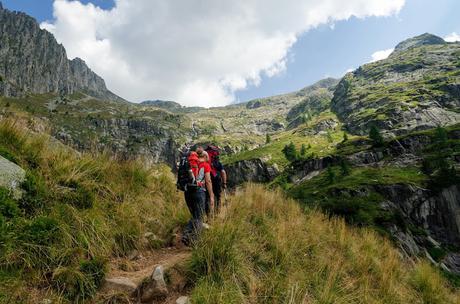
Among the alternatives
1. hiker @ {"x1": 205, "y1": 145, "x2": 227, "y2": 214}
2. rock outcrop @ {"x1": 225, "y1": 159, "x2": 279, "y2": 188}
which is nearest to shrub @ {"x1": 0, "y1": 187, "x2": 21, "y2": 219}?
hiker @ {"x1": 205, "y1": 145, "x2": 227, "y2": 214}

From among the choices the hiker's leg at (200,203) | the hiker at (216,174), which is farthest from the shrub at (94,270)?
the hiker at (216,174)

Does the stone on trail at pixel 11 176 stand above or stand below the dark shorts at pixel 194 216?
above

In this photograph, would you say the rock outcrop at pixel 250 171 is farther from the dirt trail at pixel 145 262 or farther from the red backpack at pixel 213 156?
the dirt trail at pixel 145 262

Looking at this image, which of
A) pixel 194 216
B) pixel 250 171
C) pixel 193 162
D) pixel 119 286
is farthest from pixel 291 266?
pixel 250 171

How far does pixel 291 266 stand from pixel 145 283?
2.73 meters

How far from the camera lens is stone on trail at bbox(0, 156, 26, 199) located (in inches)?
219

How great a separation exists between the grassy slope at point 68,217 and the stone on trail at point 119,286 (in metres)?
0.17

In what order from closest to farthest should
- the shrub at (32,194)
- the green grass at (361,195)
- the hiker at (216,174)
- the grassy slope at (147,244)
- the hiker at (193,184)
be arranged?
the grassy slope at (147,244) → the shrub at (32,194) → the hiker at (193,184) → the hiker at (216,174) → the green grass at (361,195)

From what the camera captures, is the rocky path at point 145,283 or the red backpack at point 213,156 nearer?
the rocky path at point 145,283

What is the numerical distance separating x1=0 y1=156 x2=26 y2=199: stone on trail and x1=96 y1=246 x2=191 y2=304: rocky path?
90.1 inches

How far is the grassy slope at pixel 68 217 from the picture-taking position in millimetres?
4508

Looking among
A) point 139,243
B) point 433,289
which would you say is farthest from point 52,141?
point 433,289

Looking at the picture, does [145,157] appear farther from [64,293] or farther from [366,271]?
[366,271]

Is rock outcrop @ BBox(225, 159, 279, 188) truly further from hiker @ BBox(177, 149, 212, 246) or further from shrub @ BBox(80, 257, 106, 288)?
shrub @ BBox(80, 257, 106, 288)
